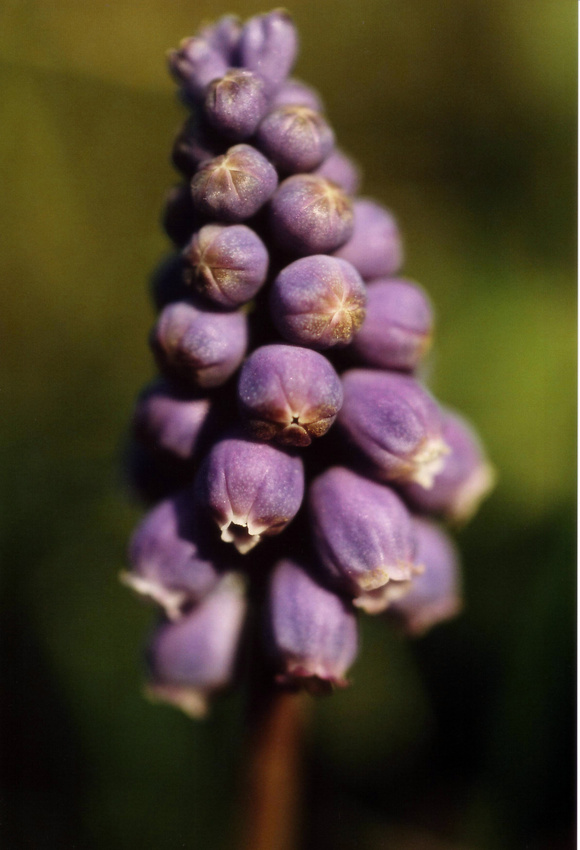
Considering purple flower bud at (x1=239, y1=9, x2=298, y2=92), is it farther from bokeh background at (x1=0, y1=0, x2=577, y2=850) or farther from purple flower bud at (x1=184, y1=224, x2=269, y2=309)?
bokeh background at (x1=0, y1=0, x2=577, y2=850)

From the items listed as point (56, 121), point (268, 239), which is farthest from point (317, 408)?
point (56, 121)

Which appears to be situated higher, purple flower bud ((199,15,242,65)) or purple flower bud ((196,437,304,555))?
purple flower bud ((199,15,242,65))

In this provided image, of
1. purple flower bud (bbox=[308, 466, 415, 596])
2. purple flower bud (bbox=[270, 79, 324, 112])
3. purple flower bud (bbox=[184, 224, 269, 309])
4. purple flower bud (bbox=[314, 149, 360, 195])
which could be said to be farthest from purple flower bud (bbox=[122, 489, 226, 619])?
purple flower bud (bbox=[270, 79, 324, 112])

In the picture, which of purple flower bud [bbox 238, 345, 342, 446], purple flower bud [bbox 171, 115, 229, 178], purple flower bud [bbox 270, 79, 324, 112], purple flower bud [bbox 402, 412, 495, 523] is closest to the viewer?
purple flower bud [bbox 238, 345, 342, 446]

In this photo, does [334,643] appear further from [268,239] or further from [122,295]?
[122,295]

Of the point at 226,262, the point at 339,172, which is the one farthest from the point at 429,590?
the point at 339,172

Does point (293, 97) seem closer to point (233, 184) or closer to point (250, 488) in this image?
point (233, 184)
